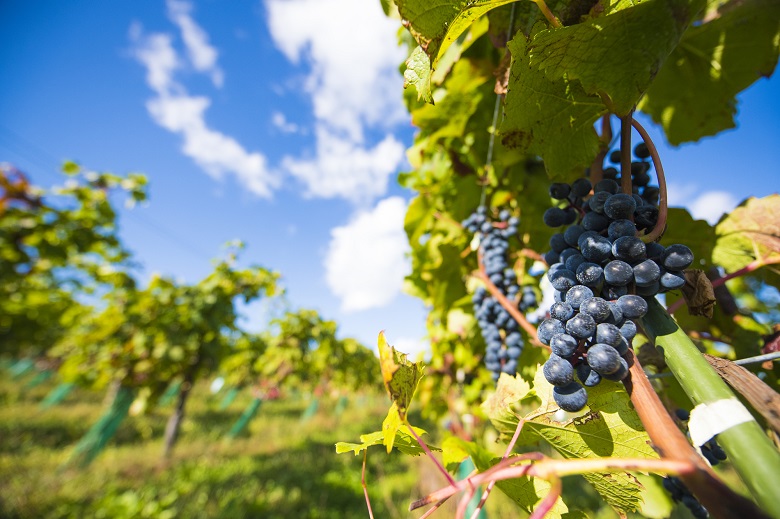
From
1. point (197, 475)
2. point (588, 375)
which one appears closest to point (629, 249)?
point (588, 375)

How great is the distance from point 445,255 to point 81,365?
29.8ft

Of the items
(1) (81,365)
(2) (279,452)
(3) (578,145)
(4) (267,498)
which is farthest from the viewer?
(2) (279,452)

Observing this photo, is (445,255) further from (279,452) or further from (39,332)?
(39,332)

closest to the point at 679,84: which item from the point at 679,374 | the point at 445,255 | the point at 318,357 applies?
the point at 445,255

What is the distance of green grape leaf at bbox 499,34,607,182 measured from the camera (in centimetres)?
81

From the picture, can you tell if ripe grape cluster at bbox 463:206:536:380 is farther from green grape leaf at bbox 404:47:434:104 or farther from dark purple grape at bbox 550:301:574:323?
green grape leaf at bbox 404:47:434:104

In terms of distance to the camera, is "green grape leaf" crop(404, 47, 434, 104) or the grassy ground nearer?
"green grape leaf" crop(404, 47, 434, 104)

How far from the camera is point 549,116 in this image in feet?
2.95

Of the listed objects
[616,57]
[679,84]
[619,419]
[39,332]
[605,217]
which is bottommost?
[619,419]

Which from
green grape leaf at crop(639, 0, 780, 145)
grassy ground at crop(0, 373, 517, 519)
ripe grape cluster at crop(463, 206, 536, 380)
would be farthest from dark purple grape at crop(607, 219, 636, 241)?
grassy ground at crop(0, 373, 517, 519)

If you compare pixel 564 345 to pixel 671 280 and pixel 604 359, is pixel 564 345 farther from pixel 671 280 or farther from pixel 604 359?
pixel 671 280

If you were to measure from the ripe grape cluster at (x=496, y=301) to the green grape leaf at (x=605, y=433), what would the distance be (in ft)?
2.23

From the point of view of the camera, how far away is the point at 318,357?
8.93m

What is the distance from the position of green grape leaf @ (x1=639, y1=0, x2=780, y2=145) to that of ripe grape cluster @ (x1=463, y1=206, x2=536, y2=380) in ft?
2.65
